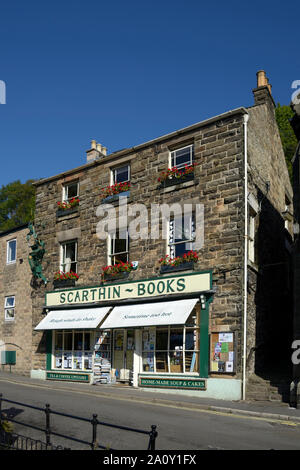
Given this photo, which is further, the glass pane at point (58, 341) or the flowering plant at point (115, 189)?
the glass pane at point (58, 341)

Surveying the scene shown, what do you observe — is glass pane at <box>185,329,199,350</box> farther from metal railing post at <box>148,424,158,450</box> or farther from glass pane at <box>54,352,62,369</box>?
metal railing post at <box>148,424,158,450</box>

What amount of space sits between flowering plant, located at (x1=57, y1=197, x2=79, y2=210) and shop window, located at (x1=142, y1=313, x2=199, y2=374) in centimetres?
718

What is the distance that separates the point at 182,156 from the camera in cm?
1998

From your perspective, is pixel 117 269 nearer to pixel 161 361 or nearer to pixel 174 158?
pixel 161 361

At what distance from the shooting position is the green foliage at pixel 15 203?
4909cm

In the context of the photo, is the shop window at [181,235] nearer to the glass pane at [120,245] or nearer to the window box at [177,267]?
the window box at [177,267]

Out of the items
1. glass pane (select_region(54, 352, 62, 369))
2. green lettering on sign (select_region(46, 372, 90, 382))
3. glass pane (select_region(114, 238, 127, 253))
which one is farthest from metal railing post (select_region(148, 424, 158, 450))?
glass pane (select_region(54, 352, 62, 369))

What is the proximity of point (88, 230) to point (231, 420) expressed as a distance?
11910 mm

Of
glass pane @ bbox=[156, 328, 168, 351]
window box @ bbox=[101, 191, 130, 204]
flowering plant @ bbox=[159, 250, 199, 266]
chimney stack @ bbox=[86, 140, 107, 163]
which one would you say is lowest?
glass pane @ bbox=[156, 328, 168, 351]

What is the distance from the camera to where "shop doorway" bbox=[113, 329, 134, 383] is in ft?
66.2

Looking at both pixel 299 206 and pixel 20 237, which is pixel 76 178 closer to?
pixel 20 237

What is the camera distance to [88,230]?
2264 cm

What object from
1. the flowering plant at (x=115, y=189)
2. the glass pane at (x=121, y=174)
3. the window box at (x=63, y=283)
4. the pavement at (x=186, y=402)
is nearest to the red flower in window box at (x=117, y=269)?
the window box at (x=63, y=283)
